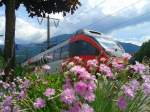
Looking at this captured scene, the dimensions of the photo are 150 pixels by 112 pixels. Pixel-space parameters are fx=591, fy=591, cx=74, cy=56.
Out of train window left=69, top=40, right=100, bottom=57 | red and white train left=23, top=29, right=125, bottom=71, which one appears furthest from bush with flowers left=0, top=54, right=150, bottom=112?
train window left=69, top=40, right=100, bottom=57

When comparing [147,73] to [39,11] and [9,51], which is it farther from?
[39,11]

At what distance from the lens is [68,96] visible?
17.3 feet

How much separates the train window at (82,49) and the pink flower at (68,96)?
91.7ft

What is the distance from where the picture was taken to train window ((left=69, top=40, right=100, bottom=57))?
3388 centimetres

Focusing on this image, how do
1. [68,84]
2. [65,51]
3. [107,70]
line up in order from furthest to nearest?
[65,51], [107,70], [68,84]

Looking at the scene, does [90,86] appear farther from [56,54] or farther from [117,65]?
[56,54]

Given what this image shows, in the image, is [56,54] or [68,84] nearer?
[68,84]

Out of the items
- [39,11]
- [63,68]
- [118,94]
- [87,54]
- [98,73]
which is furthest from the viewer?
[87,54]

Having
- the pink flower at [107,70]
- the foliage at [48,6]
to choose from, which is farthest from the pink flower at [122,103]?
the foliage at [48,6]

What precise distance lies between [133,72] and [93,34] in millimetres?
28510

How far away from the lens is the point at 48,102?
274 inches

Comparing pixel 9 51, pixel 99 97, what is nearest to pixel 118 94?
pixel 99 97

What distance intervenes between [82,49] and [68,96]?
29791 millimetres

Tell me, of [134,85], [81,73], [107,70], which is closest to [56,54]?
[107,70]
